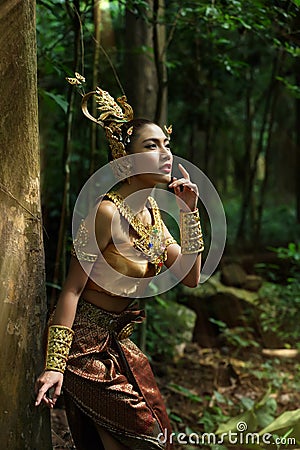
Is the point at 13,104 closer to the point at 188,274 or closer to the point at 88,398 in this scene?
the point at 188,274

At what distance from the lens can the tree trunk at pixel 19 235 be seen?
2.32 m

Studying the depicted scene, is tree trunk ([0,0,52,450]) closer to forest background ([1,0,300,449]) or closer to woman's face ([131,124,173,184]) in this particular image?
woman's face ([131,124,173,184])

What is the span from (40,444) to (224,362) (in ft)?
11.7

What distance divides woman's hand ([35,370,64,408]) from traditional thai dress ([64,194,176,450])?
0.18 meters

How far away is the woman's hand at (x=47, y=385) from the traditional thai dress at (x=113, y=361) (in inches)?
6.9

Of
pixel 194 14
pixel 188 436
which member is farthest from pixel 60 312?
pixel 194 14

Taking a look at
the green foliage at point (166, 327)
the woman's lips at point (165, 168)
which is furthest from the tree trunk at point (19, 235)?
the green foliage at point (166, 327)

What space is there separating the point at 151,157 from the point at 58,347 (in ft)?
2.63

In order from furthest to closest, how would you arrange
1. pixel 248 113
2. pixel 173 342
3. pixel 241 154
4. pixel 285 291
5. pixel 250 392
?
1. pixel 241 154
2. pixel 248 113
3. pixel 285 291
4. pixel 173 342
5. pixel 250 392

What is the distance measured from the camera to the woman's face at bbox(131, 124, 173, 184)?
2479 millimetres

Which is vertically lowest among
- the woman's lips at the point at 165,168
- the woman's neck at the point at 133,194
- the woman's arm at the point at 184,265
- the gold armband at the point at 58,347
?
the gold armband at the point at 58,347

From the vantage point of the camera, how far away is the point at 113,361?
99.6 inches

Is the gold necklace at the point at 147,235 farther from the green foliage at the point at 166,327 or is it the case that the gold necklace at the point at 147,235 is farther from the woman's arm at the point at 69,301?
the green foliage at the point at 166,327

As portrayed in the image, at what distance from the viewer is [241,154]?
48.5 feet
